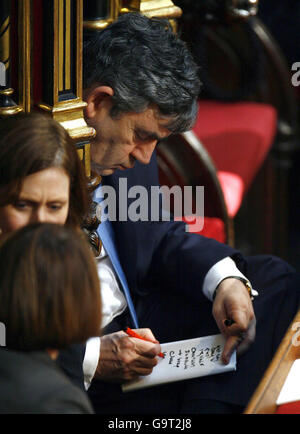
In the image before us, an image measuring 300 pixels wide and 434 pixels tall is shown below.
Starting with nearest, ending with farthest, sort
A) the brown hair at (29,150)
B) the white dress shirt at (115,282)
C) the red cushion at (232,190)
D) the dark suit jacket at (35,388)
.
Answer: the dark suit jacket at (35,388), the brown hair at (29,150), the white dress shirt at (115,282), the red cushion at (232,190)

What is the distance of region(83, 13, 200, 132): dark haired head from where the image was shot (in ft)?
6.05

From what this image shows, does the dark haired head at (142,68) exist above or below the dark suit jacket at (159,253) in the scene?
above

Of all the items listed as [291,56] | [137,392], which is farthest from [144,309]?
[291,56]

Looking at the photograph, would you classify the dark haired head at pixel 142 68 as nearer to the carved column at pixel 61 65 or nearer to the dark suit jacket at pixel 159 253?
the carved column at pixel 61 65

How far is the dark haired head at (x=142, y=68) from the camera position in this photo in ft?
6.05

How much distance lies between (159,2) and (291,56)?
2089mm

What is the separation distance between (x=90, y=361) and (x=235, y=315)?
36 centimetres

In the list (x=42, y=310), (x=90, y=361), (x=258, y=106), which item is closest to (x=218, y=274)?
(x=90, y=361)

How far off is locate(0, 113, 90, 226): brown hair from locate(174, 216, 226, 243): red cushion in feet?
3.96

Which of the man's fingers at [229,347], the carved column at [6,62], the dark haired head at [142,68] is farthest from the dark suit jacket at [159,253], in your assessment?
the carved column at [6,62]

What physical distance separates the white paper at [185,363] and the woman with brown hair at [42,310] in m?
0.67

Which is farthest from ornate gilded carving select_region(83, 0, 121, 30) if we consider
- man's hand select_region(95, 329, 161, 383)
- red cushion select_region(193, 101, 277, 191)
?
red cushion select_region(193, 101, 277, 191)

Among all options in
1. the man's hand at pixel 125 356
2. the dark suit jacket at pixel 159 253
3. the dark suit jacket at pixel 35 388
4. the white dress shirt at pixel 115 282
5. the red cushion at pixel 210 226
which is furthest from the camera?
the red cushion at pixel 210 226

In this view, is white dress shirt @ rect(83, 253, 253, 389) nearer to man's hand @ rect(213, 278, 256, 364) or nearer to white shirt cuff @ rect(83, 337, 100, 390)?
man's hand @ rect(213, 278, 256, 364)
